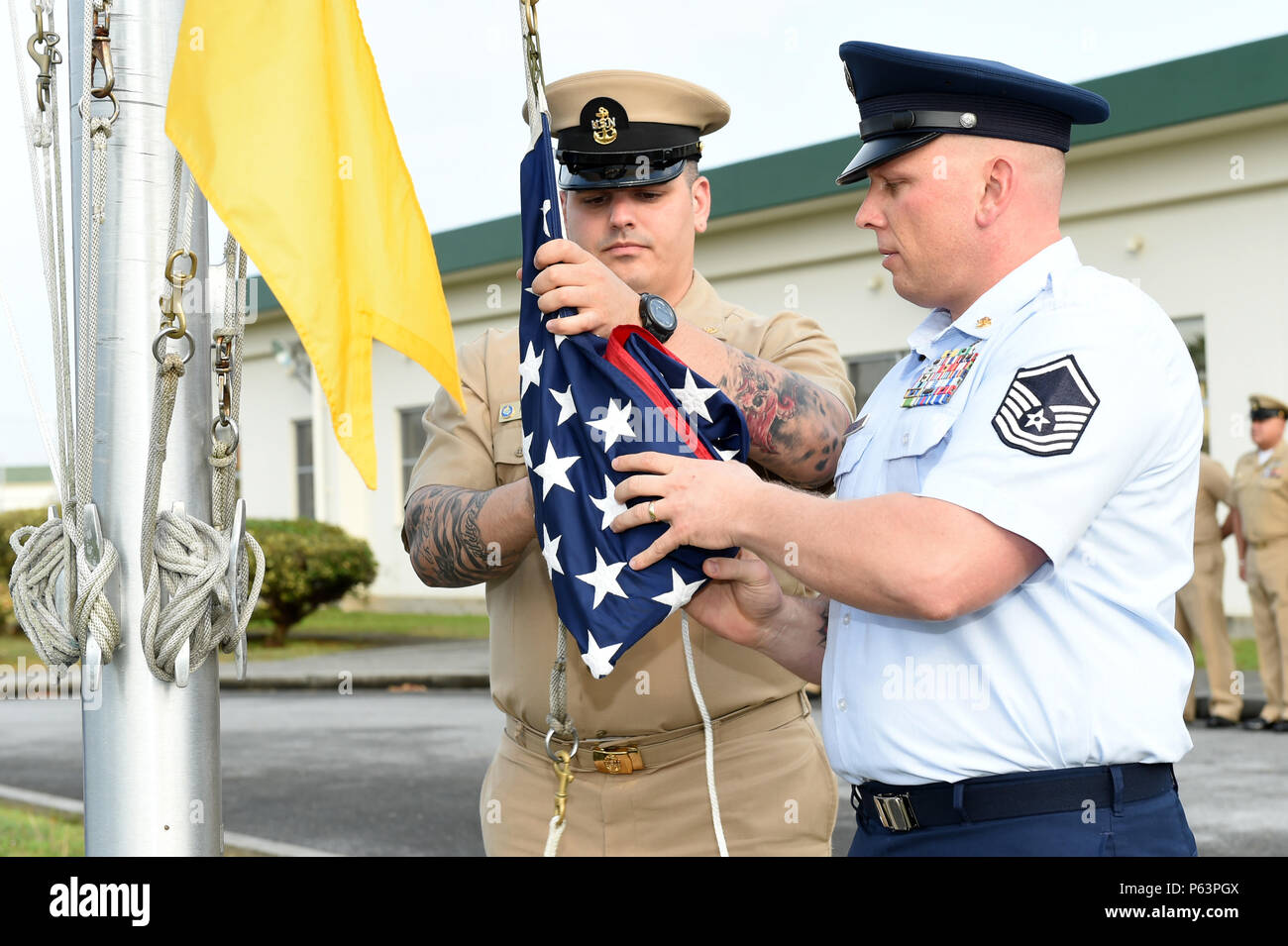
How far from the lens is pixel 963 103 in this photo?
205 centimetres

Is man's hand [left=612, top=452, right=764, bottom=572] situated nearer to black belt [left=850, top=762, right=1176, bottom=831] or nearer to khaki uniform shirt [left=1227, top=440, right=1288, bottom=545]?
black belt [left=850, top=762, right=1176, bottom=831]

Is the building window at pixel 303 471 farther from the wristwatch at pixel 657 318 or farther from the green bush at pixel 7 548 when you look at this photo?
the wristwatch at pixel 657 318

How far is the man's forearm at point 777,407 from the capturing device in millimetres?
2225

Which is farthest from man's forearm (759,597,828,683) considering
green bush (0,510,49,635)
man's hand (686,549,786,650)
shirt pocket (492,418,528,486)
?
green bush (0,510,49,635)

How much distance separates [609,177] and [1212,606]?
7.79 meters

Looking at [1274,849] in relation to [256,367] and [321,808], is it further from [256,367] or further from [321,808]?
[256,367]

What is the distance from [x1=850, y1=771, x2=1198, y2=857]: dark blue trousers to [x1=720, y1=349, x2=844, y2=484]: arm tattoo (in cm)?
73

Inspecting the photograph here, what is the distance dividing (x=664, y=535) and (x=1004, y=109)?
0.89m

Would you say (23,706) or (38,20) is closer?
(38,20)

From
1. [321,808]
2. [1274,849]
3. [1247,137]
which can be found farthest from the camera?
[1247,137]

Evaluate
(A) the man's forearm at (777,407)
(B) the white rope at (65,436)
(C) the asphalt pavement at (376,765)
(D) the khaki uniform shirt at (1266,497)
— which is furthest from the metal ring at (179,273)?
(D) the khaki uniform shirt at (1266,497)
